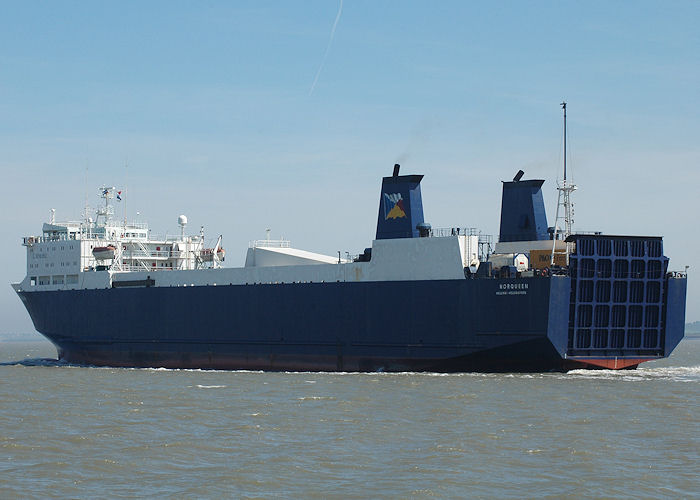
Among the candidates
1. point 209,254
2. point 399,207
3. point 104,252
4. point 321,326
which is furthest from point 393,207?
point 104,252

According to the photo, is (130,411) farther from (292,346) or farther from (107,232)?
(107,232)

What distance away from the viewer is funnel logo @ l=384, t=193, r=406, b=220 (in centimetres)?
3919

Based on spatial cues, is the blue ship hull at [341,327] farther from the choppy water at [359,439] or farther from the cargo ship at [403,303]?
the choppy water at [359,439]

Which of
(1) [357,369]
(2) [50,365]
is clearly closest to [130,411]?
(1) [357,369]

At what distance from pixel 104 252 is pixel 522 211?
2134cm

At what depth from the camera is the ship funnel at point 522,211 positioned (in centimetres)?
3822

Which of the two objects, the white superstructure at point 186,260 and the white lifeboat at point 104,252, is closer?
the white superstructure at point 186,260

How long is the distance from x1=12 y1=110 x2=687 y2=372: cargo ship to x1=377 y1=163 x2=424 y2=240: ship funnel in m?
0.06

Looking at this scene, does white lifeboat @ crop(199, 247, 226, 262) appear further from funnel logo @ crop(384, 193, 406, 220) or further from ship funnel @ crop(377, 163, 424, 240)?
funnel logo @ crop(384, 193, 406, 220)

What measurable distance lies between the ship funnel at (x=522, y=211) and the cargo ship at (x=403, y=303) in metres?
0.05

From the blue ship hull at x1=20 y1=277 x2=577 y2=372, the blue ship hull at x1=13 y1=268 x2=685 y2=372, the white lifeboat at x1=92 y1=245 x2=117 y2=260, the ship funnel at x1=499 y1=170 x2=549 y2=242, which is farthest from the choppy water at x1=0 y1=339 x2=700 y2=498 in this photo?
the white lifeboat at x1=92 y1=245 x2=117 y2=260

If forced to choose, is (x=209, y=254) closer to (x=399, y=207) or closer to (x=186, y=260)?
(x=186, y=260)

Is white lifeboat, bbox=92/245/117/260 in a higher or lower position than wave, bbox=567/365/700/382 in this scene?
higher

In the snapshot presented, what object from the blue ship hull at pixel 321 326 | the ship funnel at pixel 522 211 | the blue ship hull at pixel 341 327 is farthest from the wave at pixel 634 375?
the ship funnel at pixel 522 211
